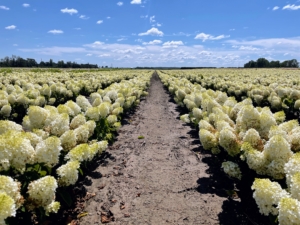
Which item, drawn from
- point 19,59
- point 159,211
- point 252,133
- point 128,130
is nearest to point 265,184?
point 252,133

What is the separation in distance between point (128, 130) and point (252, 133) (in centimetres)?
561

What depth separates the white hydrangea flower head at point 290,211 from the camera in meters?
2.30

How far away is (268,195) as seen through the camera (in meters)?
2.71

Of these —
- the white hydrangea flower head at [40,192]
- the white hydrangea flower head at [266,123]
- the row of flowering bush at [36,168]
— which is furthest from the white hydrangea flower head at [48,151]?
the white hydrangea flower head at [266,123]

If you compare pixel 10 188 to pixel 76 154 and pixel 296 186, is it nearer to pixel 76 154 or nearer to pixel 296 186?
pixel 76 154

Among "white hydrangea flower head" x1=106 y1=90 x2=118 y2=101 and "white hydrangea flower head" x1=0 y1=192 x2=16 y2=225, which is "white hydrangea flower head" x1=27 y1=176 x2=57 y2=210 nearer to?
"white hydrangea flower head" x1=0 y1=192 x2=16 y2=225

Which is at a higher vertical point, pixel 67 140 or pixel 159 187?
pixel 67 140

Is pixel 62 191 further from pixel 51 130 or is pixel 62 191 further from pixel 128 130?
pixel 128 130

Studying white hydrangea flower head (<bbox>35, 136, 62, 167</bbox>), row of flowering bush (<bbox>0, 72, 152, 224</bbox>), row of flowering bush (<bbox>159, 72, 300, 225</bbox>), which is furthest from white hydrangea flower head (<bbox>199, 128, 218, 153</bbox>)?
white hydrangea flower head (<bbox>35, 136, 62, 167</bbox>)

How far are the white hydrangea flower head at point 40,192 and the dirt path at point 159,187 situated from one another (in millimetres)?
1088

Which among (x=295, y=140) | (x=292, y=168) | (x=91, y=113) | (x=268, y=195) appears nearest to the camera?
(x=268, y=195)

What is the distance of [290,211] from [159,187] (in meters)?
2.74

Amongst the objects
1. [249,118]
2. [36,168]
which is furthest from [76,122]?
[249,118]

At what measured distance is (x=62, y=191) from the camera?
136 inches
